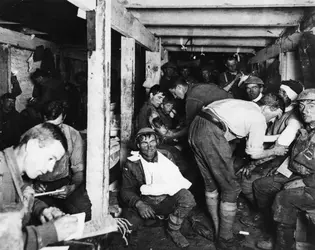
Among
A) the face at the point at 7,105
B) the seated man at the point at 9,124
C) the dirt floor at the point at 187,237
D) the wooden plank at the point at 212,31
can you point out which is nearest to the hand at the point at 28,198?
the dirt floor at the point at 187,237

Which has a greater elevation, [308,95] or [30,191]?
[308,95]

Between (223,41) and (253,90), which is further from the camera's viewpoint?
(223,41)

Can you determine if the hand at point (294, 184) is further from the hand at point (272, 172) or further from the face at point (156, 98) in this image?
the face at point (156, 98)

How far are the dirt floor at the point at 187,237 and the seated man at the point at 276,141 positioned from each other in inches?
12.7

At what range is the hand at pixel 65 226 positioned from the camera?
2281 millimetres

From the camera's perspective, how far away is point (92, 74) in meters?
3.29

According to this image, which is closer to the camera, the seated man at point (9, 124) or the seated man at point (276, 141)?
the seated man at point (276, 141)

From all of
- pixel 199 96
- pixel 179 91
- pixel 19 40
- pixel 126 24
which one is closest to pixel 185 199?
pixel 199 96

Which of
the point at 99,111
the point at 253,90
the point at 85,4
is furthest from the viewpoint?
the point at 253,90

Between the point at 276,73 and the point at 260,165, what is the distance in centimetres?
260

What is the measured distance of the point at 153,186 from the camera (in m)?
4.27

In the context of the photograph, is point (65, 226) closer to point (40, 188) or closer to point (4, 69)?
point (40, 188)

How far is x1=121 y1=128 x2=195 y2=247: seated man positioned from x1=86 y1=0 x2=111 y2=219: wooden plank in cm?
82

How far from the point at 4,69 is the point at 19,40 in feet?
2.55
